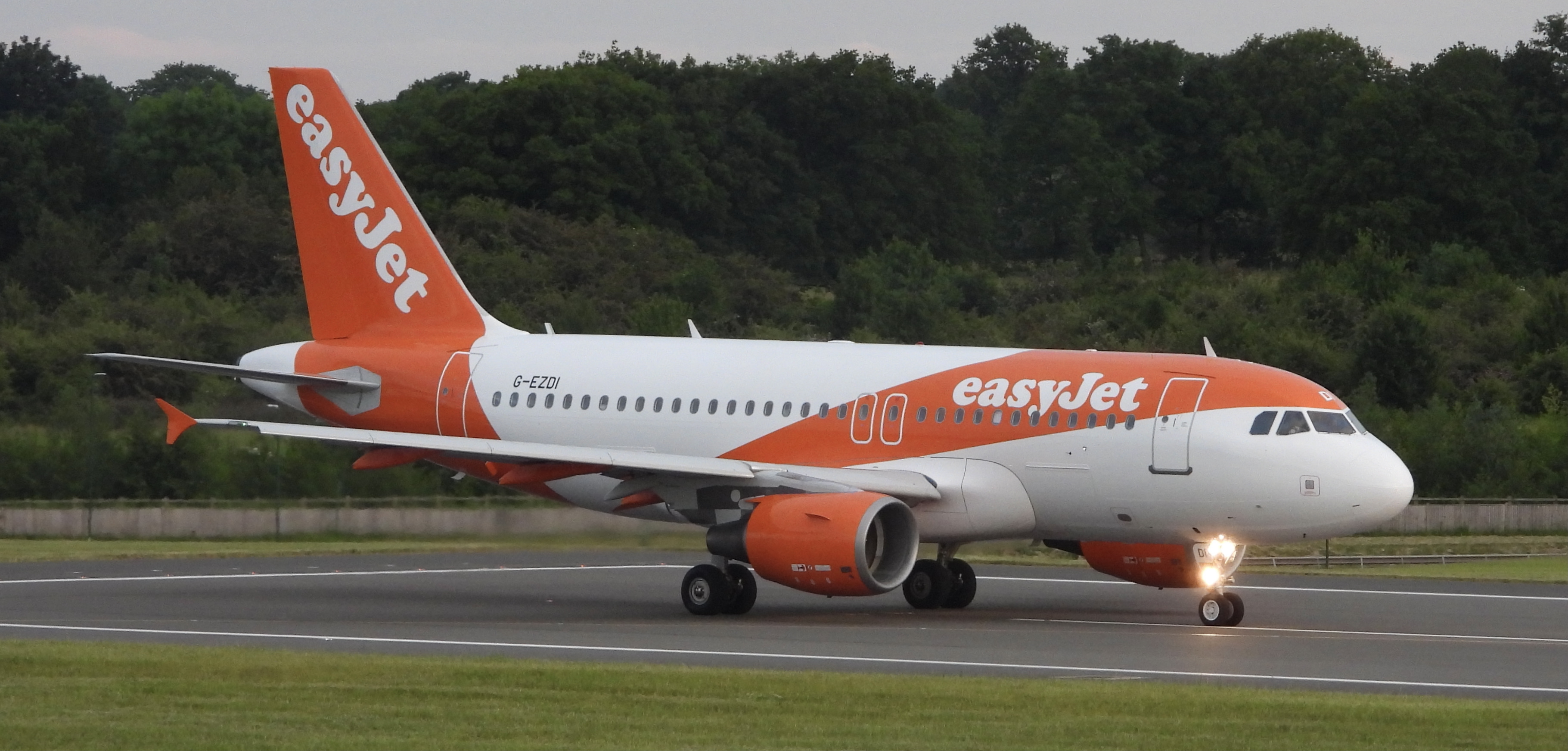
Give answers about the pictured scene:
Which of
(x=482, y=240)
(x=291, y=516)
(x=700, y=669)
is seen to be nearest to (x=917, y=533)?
(x=700, y=669)

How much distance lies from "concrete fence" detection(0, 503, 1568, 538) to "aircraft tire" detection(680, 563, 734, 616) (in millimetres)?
3602

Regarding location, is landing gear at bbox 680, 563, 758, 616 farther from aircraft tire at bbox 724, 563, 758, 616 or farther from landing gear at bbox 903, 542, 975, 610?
landing gear at bbox 903, 542, 975, 610

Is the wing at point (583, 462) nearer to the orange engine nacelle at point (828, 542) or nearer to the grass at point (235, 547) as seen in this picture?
the orange engine nacelle at point (828, 542)

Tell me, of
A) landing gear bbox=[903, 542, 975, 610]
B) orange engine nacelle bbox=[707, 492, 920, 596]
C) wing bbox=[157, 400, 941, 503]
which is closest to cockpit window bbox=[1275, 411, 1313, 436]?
wing bbox=[157, 400, 941, 503]

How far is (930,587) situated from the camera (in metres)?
27.9

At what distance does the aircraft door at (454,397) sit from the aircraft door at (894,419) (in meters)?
6.32

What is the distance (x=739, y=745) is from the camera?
1450cm

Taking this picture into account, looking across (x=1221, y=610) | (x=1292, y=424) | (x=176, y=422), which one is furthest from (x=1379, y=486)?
(x=176, y=422)

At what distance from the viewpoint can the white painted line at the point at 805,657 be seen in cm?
1911

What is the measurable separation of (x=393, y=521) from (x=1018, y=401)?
45.3 ft

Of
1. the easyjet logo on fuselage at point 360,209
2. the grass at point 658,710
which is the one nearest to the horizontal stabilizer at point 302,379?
the easyjet logo on fuselage at point 360,209

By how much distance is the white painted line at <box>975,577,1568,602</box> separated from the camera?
30.0 metres

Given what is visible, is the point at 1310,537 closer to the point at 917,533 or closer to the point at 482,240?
the point at 917,533

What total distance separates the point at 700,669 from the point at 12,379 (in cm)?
3798
